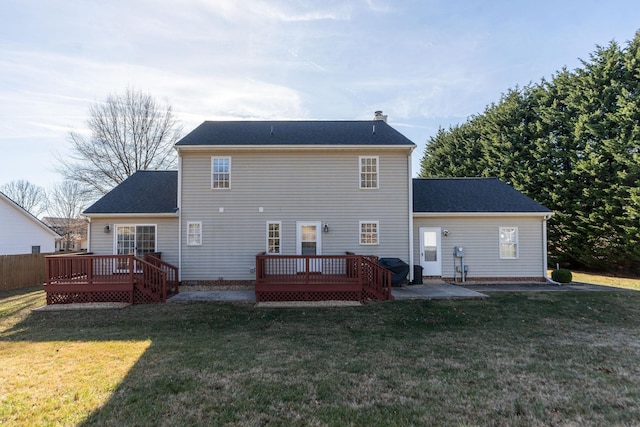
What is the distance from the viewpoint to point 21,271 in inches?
579

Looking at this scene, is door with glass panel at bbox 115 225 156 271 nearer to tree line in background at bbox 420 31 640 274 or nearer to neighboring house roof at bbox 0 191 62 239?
neighboring house roof at bbox 0 191 62 239

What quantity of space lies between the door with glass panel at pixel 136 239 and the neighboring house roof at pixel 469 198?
401 inches

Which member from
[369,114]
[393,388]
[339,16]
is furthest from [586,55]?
[393,388]

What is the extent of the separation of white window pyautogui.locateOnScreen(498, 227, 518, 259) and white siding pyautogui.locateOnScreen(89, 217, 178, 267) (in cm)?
1278

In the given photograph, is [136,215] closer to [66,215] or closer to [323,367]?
[323,367]

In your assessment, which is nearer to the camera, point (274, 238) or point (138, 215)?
point (138, 215)

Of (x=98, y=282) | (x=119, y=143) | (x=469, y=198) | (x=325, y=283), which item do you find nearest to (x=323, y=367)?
(x=325, y=283)

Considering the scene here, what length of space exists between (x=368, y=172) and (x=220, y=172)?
563cm

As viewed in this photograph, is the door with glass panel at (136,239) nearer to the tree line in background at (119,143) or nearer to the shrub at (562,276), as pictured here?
the tree line in background at (119,143)

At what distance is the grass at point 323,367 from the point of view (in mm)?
3537

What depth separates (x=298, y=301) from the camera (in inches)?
388

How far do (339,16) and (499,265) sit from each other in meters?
11.2

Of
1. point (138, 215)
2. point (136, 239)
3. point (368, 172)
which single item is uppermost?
point (368, 172)

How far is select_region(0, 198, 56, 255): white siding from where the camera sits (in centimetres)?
1828
